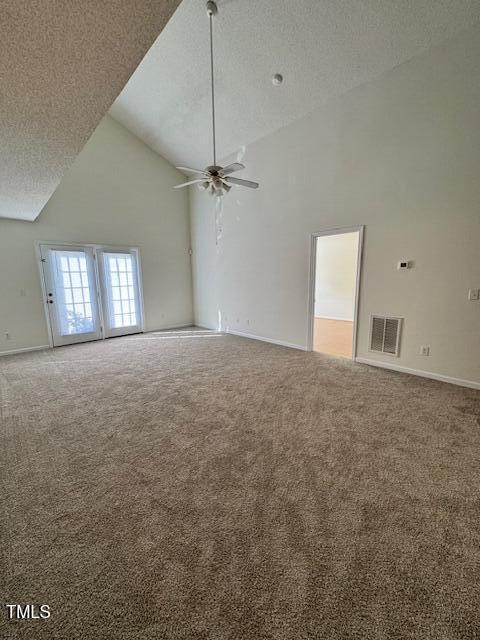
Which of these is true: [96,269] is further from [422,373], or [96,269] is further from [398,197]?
[422,373]

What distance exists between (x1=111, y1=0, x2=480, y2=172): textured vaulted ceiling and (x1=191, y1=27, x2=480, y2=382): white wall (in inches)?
9.5

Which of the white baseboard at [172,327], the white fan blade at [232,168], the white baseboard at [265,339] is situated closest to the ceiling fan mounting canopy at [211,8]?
the white fan blade at [232,168]

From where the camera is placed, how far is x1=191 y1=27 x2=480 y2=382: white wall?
3143mm

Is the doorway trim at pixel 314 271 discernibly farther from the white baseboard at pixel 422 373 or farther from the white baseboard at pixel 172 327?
the white baseboard at pixel 172 327

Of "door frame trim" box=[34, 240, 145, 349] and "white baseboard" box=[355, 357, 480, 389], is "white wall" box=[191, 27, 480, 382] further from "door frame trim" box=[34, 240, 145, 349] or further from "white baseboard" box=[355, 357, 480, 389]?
"door frame trim" box=[34, 240, 145, 349]

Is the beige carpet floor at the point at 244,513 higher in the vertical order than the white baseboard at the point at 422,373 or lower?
lower

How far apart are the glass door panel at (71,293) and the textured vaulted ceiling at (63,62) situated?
10.8ft

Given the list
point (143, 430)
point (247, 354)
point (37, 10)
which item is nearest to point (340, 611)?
point (143, 430)

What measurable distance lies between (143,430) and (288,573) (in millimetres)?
1718

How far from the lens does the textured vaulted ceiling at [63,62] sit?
125 cm

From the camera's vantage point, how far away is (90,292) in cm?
594

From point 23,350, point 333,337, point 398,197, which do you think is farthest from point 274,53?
point 23,350

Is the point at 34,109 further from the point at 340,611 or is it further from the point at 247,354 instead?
the point at 247,354

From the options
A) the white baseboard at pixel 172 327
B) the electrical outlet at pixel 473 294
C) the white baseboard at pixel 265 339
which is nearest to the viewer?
the electrical outlet at pixel 473 294
